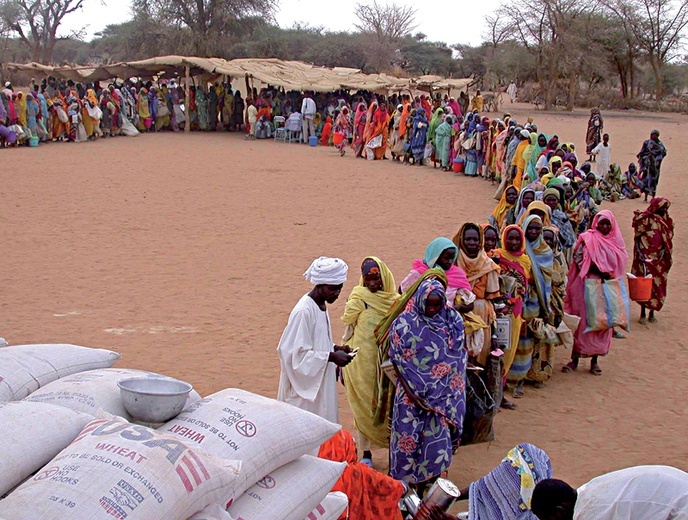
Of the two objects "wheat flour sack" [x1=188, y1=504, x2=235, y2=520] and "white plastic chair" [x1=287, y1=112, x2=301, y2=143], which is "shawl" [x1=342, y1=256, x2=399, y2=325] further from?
"white plastic chair" [x1=287, y1=112, x2=301, y2=143]

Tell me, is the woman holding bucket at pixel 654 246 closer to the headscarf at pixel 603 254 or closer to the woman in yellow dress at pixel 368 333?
the headscarf at pixel 603 254

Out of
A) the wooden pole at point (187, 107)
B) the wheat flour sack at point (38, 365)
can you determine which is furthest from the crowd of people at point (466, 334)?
the wooden pole at point (187, 107)

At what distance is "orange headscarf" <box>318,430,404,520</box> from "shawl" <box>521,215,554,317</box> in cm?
292

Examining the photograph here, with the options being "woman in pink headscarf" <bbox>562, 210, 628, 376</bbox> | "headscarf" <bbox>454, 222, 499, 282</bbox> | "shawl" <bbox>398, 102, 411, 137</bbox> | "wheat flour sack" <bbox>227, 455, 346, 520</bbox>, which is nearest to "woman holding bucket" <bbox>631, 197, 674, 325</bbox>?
"woman in pink headscarf" <bbox>562, 210, 628, 376</bbox>

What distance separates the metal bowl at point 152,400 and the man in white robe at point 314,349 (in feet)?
3.88

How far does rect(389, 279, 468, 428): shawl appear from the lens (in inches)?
175

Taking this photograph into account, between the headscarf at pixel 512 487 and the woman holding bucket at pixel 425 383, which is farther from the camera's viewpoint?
the woman holding bucket at pixel 425 383

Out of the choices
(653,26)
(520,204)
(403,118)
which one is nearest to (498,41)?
(653,26)

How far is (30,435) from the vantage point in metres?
2.89

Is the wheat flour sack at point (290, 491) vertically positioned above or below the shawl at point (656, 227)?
below

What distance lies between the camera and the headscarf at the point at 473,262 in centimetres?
563

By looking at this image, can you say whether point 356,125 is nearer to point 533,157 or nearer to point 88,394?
point 533,157

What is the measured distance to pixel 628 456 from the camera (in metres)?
5.29

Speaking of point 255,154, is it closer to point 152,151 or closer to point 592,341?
point 152,151
